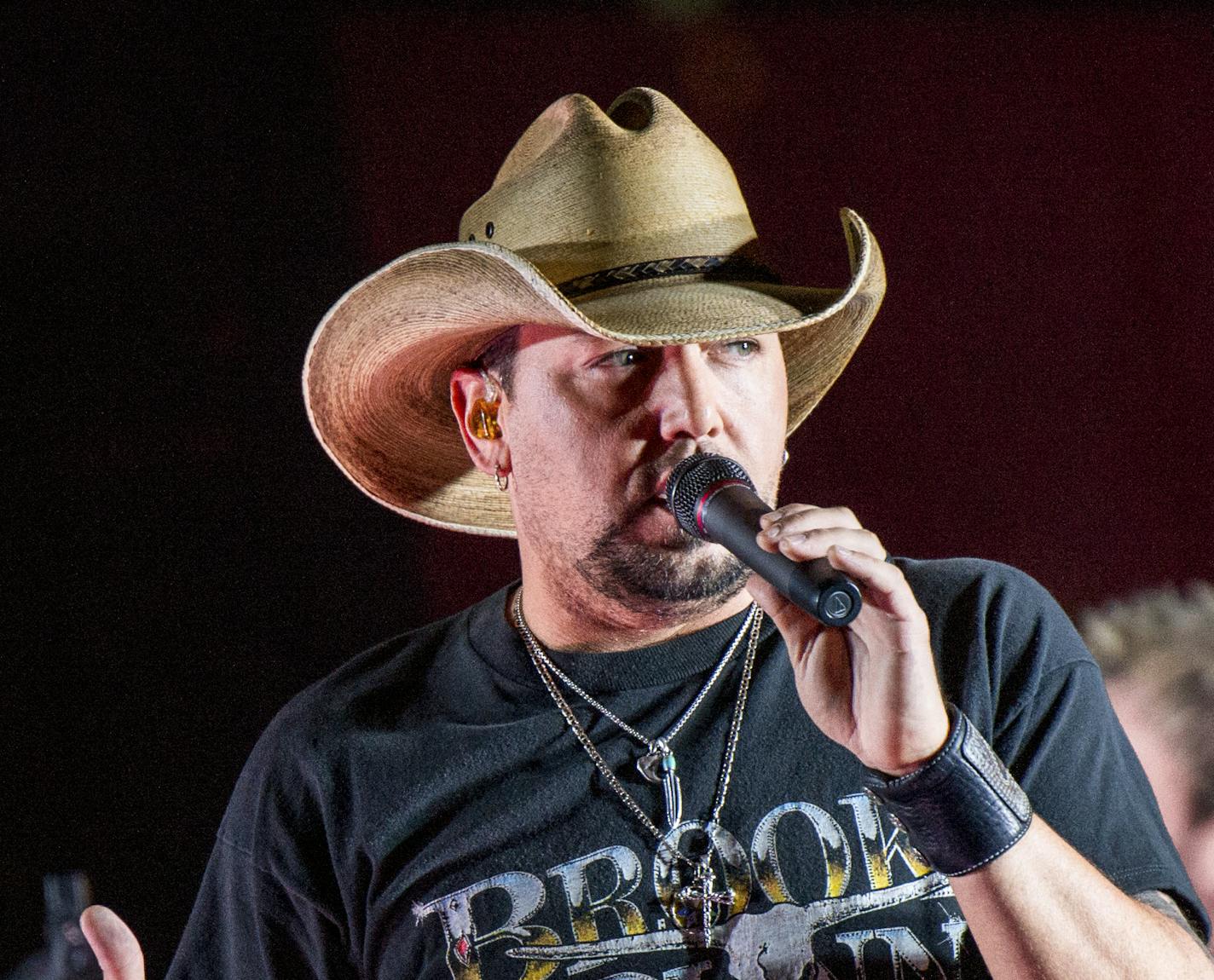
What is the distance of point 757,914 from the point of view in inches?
57.2

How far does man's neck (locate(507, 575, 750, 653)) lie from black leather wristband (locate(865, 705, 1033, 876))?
435mm

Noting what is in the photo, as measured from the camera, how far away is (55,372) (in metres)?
1.76

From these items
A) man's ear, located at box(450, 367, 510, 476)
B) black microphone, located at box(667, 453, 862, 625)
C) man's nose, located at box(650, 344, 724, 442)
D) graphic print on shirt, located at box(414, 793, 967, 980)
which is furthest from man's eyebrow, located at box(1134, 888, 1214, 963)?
man's ear, located at box(450, 367, 510, 476)

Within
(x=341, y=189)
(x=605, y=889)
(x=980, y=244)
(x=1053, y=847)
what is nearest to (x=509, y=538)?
(x=341, y=189)

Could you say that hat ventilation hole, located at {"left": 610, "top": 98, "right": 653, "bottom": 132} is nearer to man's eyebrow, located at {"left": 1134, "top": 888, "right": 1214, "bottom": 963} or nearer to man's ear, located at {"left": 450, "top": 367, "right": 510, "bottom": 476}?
man's ear, located at {"left": 450, "top": 367, "right": 510, "bottom": 476}

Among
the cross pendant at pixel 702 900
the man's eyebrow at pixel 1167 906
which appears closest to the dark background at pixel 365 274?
the cross pendant at pixel 702 900

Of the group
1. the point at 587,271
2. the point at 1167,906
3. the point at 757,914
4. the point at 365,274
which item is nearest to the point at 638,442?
the point at 587,271

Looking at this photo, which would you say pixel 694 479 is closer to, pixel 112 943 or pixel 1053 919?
pixel 1053 919

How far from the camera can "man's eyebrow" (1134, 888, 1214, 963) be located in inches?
52.4

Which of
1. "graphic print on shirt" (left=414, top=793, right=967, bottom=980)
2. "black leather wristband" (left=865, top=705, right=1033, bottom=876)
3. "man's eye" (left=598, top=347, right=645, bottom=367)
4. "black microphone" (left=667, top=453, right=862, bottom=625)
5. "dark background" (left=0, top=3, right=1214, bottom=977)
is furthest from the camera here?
"dark background" (left=0, top=3, right=1214, bottom=977)

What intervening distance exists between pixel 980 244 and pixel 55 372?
5.08 ft

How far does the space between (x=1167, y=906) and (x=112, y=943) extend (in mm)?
1375

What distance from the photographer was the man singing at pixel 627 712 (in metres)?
1.42

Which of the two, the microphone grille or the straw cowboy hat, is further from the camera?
the straw cowboy hat
